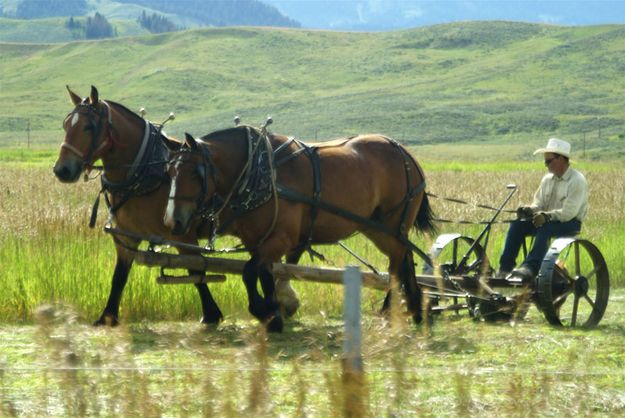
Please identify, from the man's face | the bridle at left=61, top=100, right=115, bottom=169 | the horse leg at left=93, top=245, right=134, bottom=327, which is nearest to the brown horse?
the bridle at left=61, top=100, right=115, bottom=169

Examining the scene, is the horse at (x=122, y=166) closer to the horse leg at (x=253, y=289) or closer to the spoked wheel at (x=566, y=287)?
the horse leg at (x=253, y=289)

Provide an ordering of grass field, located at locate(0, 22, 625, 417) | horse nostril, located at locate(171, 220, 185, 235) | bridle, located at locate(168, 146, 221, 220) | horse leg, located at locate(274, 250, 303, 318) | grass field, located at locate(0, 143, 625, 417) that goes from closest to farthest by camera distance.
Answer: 1. grass field, located at locate(0, 143, 625, 417)
2. grass field, located at locate(0, 22, 625, 417)
3. horse nostril, located at locate(171, 220, 185, 235)
4. bridle, located at locate(168, 146, 221, 220)
5. horse leg, located at locate(274, 250, 303, 318)

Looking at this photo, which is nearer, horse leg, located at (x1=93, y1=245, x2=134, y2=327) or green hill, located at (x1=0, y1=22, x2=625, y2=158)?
horse leg, located at (x1=93, y1=245, x2=134, y2=327)

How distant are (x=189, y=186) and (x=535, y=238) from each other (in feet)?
10.8

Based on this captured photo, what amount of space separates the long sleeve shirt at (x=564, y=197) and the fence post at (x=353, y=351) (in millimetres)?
5595

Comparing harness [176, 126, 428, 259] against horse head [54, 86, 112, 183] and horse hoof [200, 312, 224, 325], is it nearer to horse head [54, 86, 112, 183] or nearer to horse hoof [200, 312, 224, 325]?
horse hoof [200, 312, 224, 325]

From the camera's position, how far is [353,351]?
504 cm

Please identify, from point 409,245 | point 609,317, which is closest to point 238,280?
point 409,245

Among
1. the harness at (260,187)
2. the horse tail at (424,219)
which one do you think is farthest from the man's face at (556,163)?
the harness at (260,187)

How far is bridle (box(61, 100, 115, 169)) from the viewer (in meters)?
9.59

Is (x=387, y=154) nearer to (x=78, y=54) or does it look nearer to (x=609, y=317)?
(x=609, y=317)

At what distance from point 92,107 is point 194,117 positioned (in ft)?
282

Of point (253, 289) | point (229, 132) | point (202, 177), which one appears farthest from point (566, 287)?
point (202, 177)

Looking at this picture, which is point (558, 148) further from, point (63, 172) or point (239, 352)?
point (239, 352)
